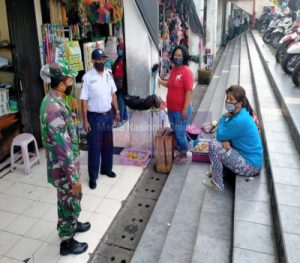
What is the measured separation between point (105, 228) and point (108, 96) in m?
1.52

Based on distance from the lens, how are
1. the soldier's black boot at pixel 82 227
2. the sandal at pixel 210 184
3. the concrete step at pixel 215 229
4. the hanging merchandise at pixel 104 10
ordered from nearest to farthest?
1. the concrete step at pixel 215 229
2. the soldier's black boot at pixel 82 227
3. the sandal at pixel 210 184
4. the hanging merchandise at pixel 104 10

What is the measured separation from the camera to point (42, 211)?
11.8 feet

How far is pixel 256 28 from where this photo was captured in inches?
850

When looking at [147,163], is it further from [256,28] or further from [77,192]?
[256,28]

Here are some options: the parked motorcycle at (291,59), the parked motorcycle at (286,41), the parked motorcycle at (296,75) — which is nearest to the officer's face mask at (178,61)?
the parked motorcycle at (296,75)

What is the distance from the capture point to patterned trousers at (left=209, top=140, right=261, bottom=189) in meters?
3.43

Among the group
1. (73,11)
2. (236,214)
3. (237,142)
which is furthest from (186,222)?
(73,11)

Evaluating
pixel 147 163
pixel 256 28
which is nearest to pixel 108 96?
pixel 147 163

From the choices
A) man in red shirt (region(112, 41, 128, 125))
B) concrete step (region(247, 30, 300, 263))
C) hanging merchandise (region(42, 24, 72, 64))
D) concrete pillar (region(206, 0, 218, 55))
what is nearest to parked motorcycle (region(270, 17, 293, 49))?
concrete pillar (region(206, 0, 218, 55))

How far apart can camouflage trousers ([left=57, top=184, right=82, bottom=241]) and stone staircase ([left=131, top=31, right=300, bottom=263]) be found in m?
0.64

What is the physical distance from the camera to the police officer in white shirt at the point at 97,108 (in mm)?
3748

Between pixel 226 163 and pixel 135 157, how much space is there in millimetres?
1632

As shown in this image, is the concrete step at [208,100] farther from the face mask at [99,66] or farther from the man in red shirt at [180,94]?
the face mask at [99,66]

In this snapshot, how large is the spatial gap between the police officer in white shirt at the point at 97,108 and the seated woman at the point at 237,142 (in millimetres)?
1322
